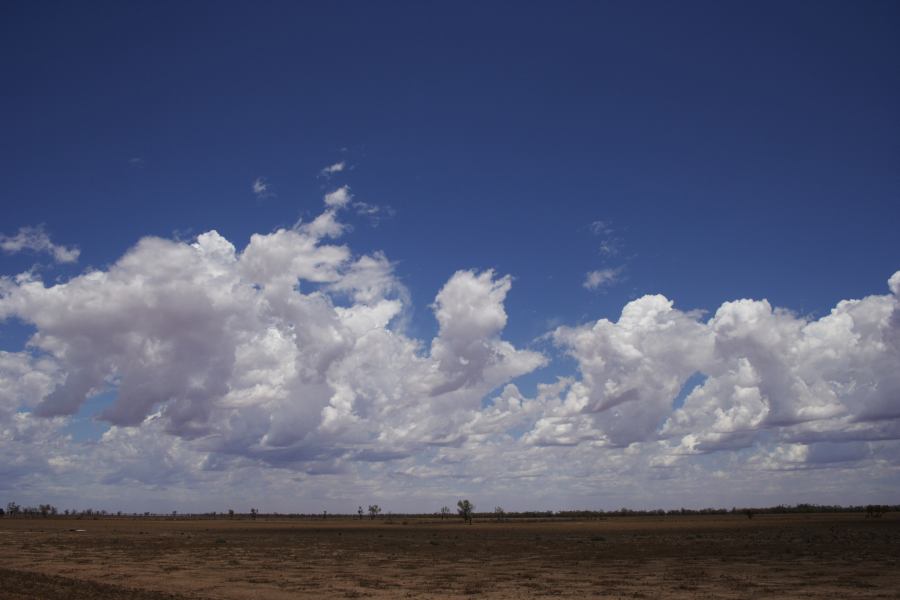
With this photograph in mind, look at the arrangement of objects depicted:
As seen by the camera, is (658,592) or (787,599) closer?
(787,599)

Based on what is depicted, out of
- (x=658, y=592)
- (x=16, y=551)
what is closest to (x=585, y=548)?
(x=658, y=592)

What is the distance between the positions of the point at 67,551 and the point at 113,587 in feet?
112

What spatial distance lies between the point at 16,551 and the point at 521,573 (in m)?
43.4

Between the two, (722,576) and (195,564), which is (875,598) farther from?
(195,564)

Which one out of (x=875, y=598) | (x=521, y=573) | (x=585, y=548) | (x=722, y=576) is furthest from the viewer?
(x=585, y=548)

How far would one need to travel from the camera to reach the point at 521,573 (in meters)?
42.1

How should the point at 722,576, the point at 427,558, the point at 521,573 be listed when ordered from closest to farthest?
the point at 722,576 < the point at 521,573 < the point at 427,558

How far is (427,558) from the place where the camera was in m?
54.3

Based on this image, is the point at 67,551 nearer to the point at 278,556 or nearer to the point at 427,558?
the point at 278,556

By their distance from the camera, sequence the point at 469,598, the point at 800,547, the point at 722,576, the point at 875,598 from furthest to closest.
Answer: the point at 800,547 < the point at 722,576 < the point at 469,598 < the point at 875,598

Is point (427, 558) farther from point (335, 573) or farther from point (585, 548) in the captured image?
point (585, 548)

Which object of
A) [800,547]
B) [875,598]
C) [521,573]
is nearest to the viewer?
[875,598]

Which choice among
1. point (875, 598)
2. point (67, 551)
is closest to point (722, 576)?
point (875, 598)

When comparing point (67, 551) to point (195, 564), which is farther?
point (67, 551)
